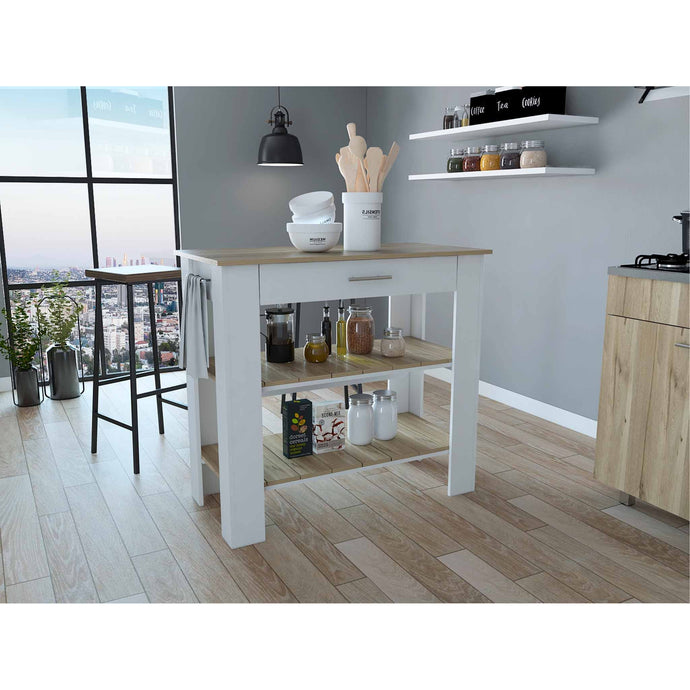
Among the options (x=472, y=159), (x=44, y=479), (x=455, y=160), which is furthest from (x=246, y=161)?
(x=44, y=479)

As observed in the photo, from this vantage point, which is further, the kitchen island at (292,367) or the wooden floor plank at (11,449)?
the wooden floor plank at (11,449)

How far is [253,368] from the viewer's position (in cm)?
229

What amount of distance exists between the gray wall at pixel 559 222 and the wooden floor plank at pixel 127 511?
227cm

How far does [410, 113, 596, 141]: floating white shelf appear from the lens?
320 centimetres

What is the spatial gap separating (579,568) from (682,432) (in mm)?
620

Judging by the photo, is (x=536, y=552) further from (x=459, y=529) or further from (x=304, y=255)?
(x=304, y=255)

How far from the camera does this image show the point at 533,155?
3.38 meters

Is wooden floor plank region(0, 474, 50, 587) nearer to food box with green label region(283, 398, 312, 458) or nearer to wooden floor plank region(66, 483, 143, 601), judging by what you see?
wooden floor plank region(66, 483, 143, 601)

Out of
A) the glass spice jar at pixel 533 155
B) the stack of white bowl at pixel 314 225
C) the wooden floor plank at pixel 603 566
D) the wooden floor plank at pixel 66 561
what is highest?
the glass spice jar at pixel 533 155

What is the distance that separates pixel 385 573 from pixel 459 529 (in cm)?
44

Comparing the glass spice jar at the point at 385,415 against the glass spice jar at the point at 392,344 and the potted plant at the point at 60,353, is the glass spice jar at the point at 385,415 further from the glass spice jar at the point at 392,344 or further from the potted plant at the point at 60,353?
the potted plant at the point at 60,353

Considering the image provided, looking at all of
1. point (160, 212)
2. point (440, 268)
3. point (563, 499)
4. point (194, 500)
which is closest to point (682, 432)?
point (563, 499)

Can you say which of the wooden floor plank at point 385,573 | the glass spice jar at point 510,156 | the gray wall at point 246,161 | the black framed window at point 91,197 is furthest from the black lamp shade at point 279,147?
the wooden floor plank at point 385,573

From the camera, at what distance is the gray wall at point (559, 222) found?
10.0 feet
